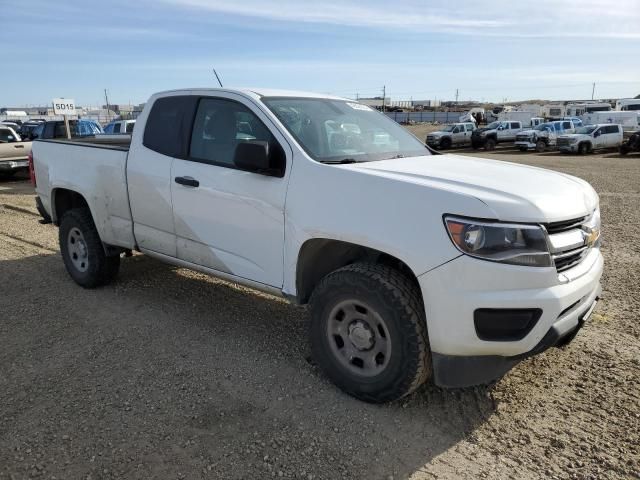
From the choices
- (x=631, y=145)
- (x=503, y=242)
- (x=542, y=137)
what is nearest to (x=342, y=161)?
(x=503, y=242)

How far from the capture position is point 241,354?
398 centimetres

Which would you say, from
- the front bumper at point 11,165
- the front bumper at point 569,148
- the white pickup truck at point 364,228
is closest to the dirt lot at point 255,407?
the white pickup truck at point 364,228

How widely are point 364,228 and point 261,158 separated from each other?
84cm

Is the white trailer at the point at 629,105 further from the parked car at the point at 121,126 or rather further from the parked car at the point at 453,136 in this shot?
the parked car at the point at 121,126

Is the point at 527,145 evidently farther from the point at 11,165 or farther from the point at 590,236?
the point at 590,236

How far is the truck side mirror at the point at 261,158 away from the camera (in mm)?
3326

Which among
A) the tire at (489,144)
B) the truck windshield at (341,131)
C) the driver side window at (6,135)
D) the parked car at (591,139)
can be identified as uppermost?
the truck windshield at (341,131)

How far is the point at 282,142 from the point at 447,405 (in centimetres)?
201

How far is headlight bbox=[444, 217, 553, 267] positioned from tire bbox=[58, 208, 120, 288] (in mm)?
3810

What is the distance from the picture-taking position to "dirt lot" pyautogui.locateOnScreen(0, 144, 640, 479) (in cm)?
273

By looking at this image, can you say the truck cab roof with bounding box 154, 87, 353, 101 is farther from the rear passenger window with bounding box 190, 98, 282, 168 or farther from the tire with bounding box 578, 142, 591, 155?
the tire with bounding box 578, 142, 591, 155

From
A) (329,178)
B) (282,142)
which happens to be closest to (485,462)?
(329,178)

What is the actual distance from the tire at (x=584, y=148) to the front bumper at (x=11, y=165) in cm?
2725

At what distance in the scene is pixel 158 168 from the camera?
428cm
